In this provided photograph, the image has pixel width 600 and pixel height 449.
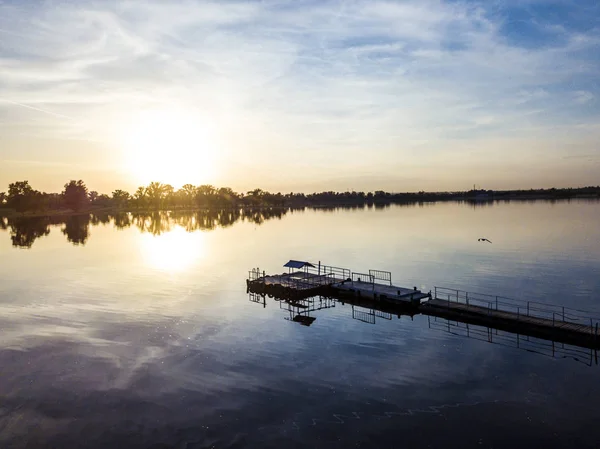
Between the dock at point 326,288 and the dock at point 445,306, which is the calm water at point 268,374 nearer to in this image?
the dock at point 445,306

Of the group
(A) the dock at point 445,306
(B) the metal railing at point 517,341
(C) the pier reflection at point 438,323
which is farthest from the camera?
(A) the dock at point 445,306

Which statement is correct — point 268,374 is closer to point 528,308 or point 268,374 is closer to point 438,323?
point 438,323

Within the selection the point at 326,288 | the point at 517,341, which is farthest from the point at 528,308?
the point at 326,288

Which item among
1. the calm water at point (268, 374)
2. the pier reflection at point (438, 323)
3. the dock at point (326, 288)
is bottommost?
the pier reflection at point (438, 323)

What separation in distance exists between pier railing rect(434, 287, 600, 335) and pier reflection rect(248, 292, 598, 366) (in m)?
3.16

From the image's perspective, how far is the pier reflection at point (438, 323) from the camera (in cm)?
3809

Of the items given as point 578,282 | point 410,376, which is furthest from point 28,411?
point 578,282

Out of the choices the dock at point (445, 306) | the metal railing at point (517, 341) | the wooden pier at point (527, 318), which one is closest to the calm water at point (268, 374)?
the metal railing at point (517, 341)

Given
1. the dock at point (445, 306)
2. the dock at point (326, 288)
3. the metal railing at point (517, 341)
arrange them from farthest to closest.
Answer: the dock at point (326, 288) < the dock at point (445, 306) < the metal railing at point (517, 341)

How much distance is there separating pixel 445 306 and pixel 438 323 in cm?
307

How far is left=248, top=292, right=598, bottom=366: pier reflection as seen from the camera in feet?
125

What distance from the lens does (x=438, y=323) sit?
158ft

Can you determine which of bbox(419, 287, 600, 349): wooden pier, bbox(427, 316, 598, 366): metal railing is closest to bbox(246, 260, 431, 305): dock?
bbox(419, 287, 600, 349): wooden pier

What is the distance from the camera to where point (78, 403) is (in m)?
29.9
